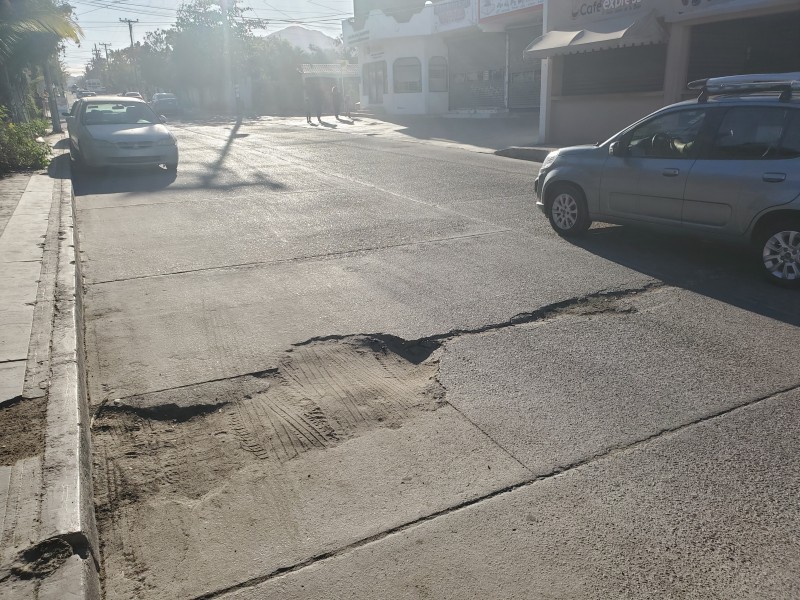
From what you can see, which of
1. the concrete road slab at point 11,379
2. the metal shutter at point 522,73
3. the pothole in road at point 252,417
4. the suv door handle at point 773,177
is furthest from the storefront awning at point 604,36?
the concrete road slab at point 11,379

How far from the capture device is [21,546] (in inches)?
107

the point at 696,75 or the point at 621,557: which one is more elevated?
the point at 696,75

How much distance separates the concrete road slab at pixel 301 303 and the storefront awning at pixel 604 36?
36.3 feet

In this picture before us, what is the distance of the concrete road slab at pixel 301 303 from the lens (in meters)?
5.02

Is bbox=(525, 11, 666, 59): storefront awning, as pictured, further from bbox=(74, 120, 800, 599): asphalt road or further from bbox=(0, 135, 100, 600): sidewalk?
bbox=(0, 135, 100, 600): sidewalk

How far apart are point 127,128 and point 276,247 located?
28.8 ft

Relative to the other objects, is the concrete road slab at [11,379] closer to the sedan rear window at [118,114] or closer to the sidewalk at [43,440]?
the sidewalk at [43,440]

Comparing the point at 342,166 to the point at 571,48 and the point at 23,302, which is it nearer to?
the point at 571,48

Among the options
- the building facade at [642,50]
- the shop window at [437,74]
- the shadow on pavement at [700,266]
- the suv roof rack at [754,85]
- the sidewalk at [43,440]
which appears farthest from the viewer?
the shop window at [437,74]

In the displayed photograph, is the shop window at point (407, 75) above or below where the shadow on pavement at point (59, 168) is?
above

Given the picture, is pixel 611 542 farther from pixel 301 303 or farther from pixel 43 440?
pixel 301 303

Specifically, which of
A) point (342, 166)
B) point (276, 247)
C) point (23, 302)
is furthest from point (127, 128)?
point (23, 302)

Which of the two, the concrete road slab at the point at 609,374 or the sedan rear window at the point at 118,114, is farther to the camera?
the sedan rear window at the point at 118,114

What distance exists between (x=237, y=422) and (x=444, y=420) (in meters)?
1.30
